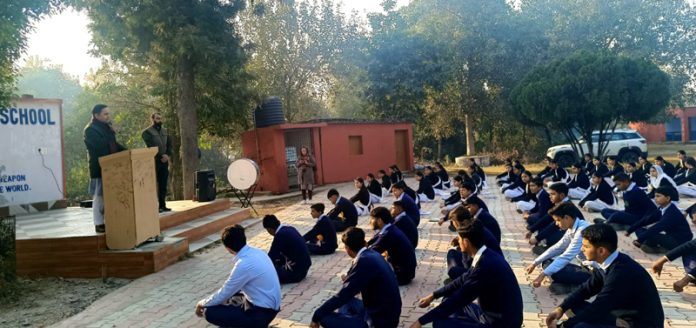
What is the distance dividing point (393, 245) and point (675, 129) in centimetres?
4333

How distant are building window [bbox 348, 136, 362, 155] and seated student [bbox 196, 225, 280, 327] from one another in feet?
57.7

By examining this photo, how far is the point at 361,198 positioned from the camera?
12938mm

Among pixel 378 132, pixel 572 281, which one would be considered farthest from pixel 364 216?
pixel 378 132

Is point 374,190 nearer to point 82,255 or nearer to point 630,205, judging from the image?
point 630,205

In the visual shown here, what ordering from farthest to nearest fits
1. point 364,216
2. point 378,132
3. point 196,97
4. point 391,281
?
point 378,132 < point 196,97 < point 364,216 < point 391,281

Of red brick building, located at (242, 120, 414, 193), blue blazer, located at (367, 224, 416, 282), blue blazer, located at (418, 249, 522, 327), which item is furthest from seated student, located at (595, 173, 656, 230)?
red brick building, located at (242, 120, 414, 193)

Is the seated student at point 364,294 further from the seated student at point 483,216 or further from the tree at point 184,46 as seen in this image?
the tree at point 184,46

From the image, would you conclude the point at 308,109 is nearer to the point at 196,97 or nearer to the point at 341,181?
the point at 341,181

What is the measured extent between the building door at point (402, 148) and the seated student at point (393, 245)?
18.7 m

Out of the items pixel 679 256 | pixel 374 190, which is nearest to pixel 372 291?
pixel 679 256

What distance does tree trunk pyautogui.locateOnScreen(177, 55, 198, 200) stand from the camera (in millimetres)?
17172

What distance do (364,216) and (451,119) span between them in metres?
17.8

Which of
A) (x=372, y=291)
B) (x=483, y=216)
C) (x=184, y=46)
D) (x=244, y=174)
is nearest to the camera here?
(x=372, y=291)

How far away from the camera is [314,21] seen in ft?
95.8
